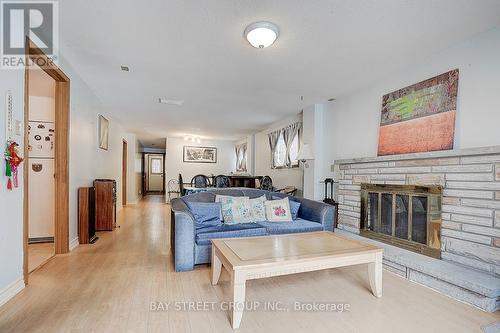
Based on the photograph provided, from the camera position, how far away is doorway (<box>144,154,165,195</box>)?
12898mm

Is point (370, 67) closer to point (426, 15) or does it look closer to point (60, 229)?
point (426, 15)

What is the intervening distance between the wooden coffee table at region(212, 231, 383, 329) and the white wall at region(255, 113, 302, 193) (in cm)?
305

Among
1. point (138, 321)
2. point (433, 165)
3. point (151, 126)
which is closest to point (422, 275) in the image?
point (433, 165)

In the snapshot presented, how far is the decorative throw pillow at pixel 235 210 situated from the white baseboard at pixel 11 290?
1.92 m

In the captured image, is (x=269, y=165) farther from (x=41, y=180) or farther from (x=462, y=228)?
(x=41, y=180)

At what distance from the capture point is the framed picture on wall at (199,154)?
9023 millimetres

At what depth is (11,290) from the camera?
76.4 inches

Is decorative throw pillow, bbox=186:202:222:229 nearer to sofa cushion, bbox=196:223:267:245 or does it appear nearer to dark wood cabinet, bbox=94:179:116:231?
sofa cushion, bbox=196:223:267:245

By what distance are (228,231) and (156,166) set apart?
455 inches

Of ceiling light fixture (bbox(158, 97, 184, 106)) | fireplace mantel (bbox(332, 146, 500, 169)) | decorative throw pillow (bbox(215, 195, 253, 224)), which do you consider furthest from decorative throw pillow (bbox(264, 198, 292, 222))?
ceiling light fixture (bbox(158, 97, 184, 106))

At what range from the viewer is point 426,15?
6.64ft

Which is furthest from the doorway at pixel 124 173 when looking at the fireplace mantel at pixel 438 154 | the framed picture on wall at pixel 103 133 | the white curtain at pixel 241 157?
the fireplace mantel at pixel 438 154

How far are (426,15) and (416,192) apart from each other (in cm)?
178

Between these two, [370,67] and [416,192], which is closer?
[416,192]
